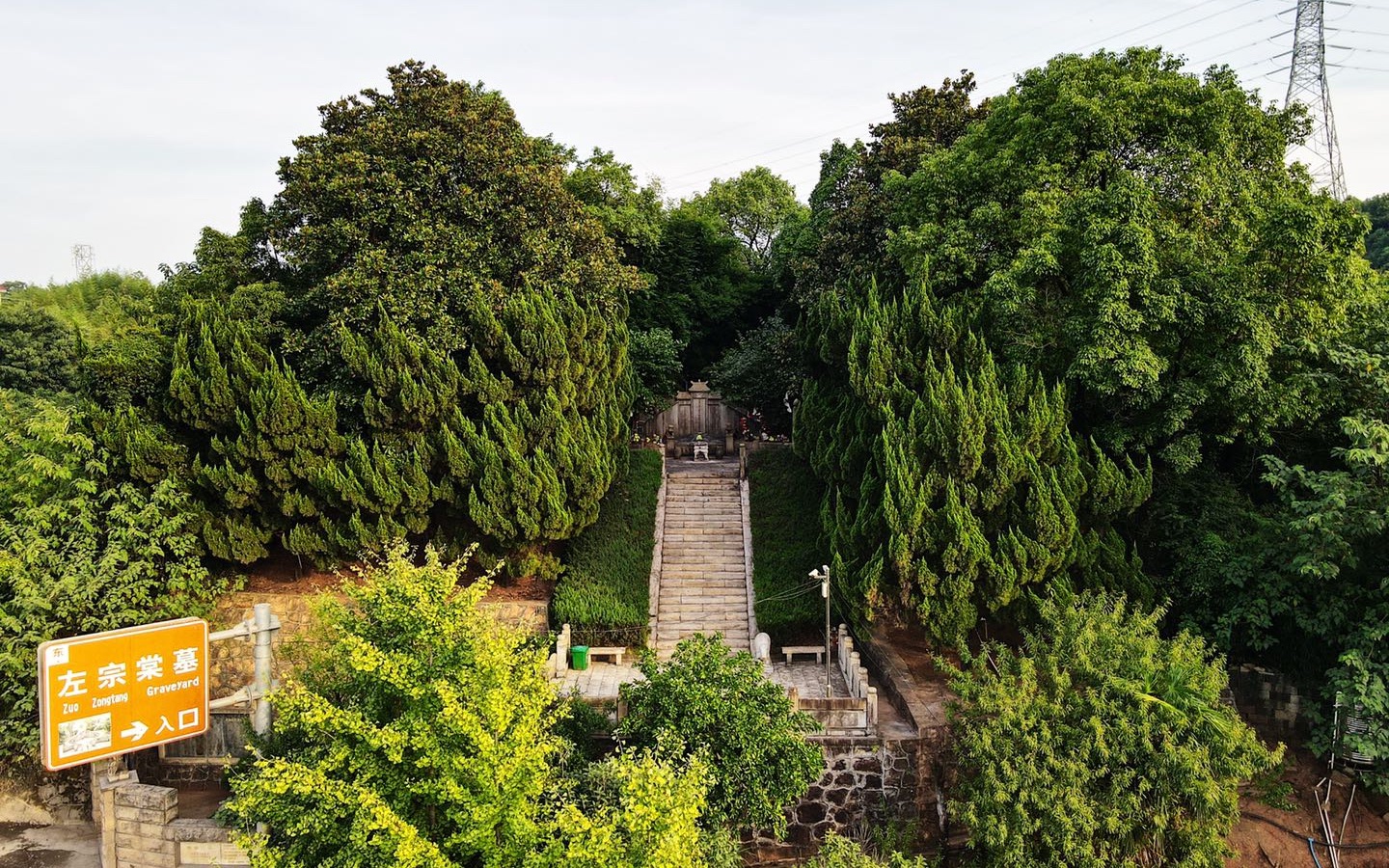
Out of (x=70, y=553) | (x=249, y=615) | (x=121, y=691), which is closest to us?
(x=121, y=691)

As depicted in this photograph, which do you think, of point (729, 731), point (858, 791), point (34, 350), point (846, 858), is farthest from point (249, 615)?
point (34, 350)

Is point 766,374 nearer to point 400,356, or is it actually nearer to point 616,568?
point 616,568

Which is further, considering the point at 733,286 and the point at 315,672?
the point at 733,286

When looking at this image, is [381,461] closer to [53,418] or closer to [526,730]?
[53,418]

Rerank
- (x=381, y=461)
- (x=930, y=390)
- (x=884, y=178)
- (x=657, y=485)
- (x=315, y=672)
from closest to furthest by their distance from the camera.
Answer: (x=315, y=672)
(x=930, y=390)
(x=381, y=461)
(x=884, y=178)
(x=657, y=485)

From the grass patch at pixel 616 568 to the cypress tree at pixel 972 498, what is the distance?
4.55 m

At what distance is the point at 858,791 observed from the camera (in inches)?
473

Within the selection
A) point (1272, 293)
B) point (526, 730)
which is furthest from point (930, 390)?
point (526, 730)

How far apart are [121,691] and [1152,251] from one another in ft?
54.5

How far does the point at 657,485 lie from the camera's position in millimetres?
20922

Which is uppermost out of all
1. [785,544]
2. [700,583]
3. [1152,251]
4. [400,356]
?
[1152,251]

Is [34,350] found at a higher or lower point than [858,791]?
higher

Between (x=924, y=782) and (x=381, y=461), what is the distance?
1083cm

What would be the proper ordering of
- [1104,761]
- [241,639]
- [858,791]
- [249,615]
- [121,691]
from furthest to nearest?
1. [241,639]
2. [249,615]
3. [858,791]
4. [121,691]
5. [1104,761]
